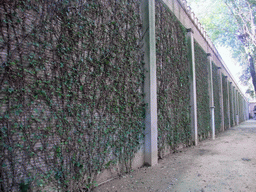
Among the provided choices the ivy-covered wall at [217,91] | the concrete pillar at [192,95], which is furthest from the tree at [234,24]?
the concrete pillar at [192,95]

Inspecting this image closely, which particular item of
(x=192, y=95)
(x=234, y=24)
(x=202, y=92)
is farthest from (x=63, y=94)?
(x=234, y=24)

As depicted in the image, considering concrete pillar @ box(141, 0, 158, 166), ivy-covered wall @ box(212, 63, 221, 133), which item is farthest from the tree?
concrete pillar @ box(141, 0, 158, 166)

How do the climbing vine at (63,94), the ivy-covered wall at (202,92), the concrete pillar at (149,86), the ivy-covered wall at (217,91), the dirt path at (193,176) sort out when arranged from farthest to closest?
the ivy-covered wall at (217,91) → the ivy-covered wall at (202,92) → the concrete pillar at (149,86) → the dirt path at (193,176) → the climbing vine at (63,94)

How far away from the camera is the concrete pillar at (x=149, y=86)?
4023 mm

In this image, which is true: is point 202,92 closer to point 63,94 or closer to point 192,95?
point 192,95

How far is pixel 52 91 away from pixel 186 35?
5.95 metres

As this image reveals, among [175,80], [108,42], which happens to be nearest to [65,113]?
[108,42]

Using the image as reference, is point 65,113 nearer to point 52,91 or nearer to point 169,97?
point 52,91

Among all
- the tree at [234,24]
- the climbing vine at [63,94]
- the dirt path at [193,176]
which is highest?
the tree at [234,24]

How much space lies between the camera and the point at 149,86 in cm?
409

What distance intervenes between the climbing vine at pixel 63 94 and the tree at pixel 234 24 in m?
14.2

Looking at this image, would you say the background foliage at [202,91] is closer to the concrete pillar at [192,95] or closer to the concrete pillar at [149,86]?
the concrete pillar at [192,95]

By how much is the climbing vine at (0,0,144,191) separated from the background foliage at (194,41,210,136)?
16.5 ft

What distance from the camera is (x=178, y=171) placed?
149 inches
